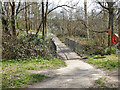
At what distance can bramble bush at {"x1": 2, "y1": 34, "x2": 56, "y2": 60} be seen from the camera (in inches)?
449

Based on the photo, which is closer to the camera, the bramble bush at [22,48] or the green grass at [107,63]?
the green grass at [107,63]

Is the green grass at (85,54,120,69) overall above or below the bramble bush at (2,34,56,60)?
below

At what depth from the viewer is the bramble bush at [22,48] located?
1141 cm

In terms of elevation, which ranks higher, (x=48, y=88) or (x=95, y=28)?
(x=95, y=28)

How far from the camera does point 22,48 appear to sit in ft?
39.0

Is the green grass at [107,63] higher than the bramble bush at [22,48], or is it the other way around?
the bramble bush at [22,48]

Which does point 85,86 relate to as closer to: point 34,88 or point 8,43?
point 34,88

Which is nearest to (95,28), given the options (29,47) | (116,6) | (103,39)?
(103,39)

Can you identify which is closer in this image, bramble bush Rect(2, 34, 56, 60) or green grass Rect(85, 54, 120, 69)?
green grass Rect(85, 54, 120, 69)

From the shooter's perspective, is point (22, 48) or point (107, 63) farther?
point (22, 48)

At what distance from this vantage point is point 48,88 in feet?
16.6

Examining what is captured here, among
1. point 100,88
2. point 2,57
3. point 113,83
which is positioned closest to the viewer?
point 100,88

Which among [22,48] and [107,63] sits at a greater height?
[22,48]

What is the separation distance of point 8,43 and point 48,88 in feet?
24.3
